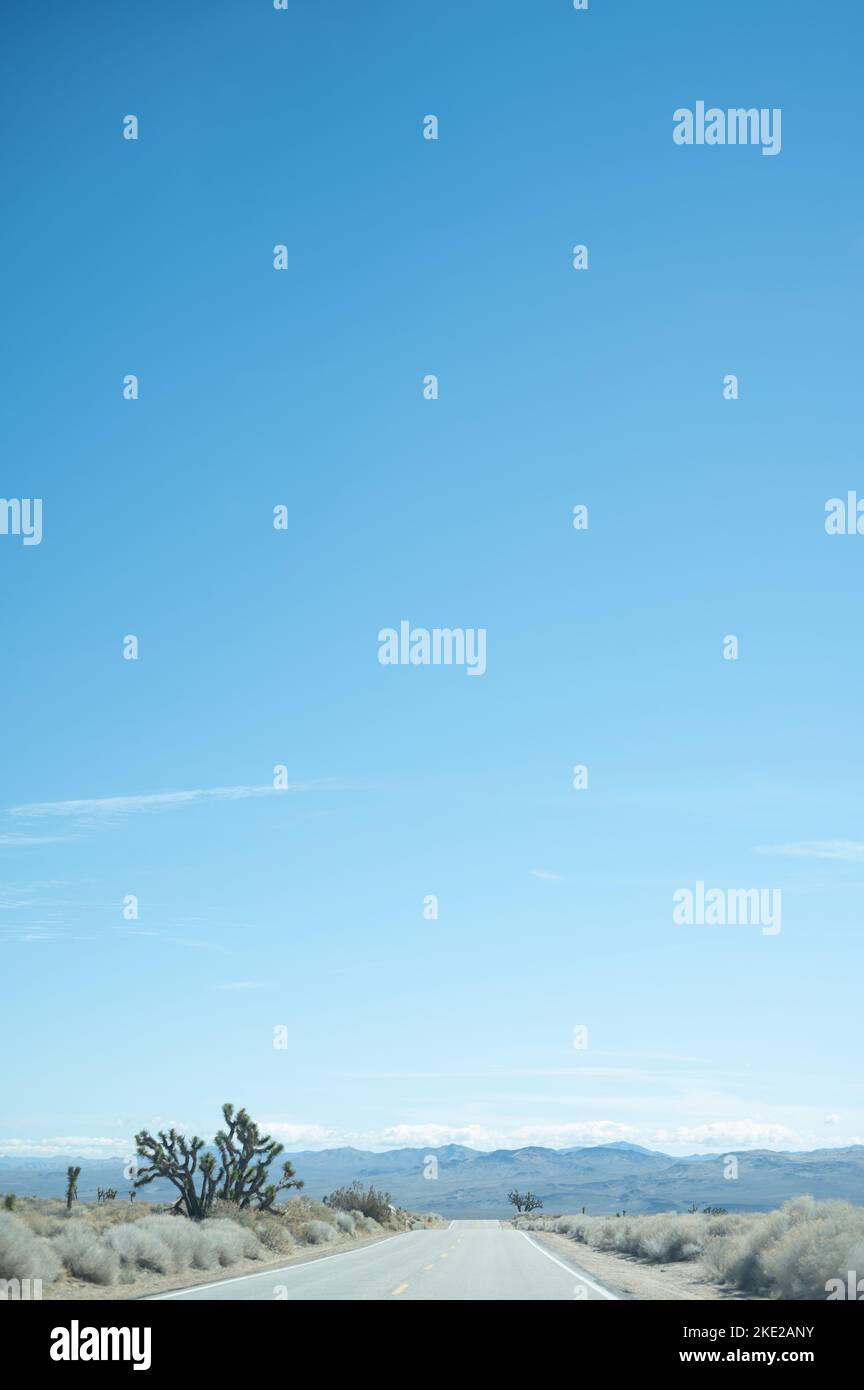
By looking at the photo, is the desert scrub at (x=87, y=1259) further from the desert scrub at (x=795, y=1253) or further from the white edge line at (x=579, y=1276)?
the desert scrub at (x=795, y=1253)

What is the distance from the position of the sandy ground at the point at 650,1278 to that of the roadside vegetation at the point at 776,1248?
0.44 meters

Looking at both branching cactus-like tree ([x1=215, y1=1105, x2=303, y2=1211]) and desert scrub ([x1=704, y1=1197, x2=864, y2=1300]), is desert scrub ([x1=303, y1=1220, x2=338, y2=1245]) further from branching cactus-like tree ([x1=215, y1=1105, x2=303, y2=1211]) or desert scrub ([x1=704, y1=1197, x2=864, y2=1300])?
desert scrub ([x1=704, y1=1197, x2=864, y2=1300])

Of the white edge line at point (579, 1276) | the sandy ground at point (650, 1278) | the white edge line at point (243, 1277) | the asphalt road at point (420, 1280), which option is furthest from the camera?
the sandy ground at point (650, 1278)

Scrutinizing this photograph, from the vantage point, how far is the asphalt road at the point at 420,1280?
63.0ft

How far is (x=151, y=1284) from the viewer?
23.1 meters

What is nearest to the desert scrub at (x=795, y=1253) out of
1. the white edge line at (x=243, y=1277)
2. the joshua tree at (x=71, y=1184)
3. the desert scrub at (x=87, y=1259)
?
the white edge line at (x=243, y=1277)

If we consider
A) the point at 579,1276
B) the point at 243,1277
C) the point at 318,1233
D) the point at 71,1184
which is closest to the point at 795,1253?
the point at 579,1276

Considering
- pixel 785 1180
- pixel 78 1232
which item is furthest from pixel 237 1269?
pixel 785 1180
